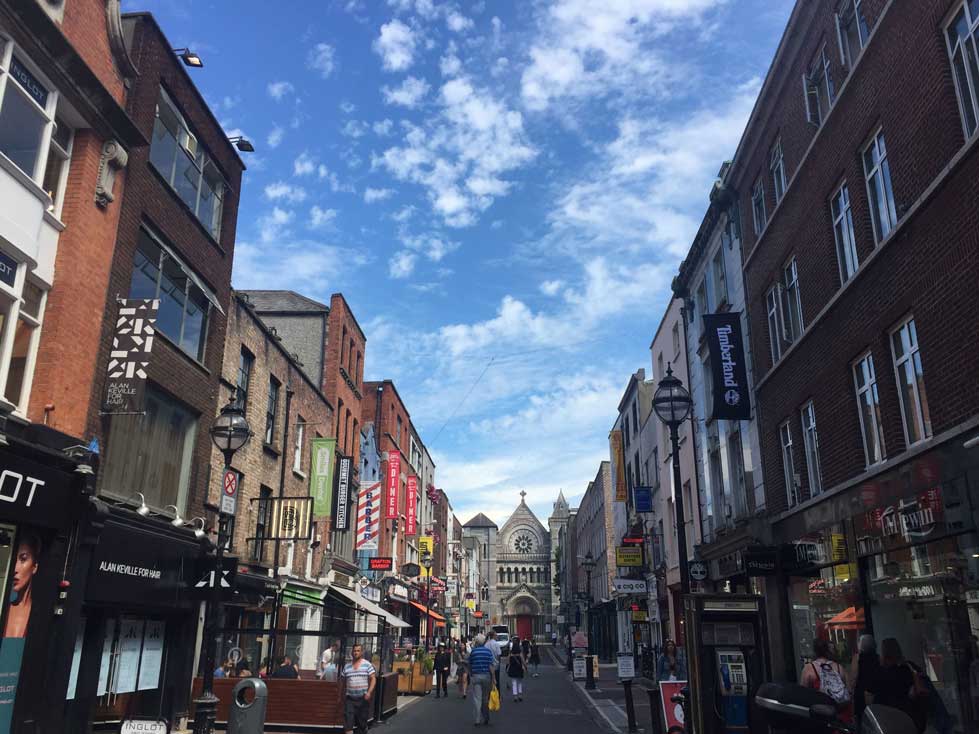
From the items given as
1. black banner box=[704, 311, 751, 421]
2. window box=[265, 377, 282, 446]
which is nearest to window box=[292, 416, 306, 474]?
window box=[265, 377, 282, 446]

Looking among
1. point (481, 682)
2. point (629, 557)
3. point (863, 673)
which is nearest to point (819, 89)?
point (863, 673)

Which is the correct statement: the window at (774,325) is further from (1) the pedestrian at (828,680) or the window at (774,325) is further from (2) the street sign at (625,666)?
(1) the pedestrian at (828,680)

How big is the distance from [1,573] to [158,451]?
537 centimetres

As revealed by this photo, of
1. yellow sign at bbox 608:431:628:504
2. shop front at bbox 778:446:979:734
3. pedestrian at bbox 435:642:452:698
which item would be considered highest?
yellow sign at bbox 608:431:628:504

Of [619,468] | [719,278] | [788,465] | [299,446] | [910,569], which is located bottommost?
[910,569]

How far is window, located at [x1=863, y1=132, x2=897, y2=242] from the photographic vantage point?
1226cm

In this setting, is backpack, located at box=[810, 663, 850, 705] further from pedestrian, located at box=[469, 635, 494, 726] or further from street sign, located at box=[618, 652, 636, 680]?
pedestrian, located at box=[469, 635, 494, 726]

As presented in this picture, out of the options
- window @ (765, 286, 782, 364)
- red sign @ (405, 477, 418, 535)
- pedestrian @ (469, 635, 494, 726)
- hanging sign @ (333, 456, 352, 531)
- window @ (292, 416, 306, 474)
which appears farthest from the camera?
red sign @ (405, 477, 418, 535)

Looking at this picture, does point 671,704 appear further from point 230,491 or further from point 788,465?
point 230,491

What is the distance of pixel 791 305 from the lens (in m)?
17.5

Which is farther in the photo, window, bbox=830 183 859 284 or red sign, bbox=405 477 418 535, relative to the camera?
red sign, bbox=405 477 418 535

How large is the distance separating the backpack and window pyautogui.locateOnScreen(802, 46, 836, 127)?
33.6ft

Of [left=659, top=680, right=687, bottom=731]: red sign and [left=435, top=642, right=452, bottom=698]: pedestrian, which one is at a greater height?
[left=659, top=680, right=687, bottom=731]: red sign

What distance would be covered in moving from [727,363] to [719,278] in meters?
4.61
